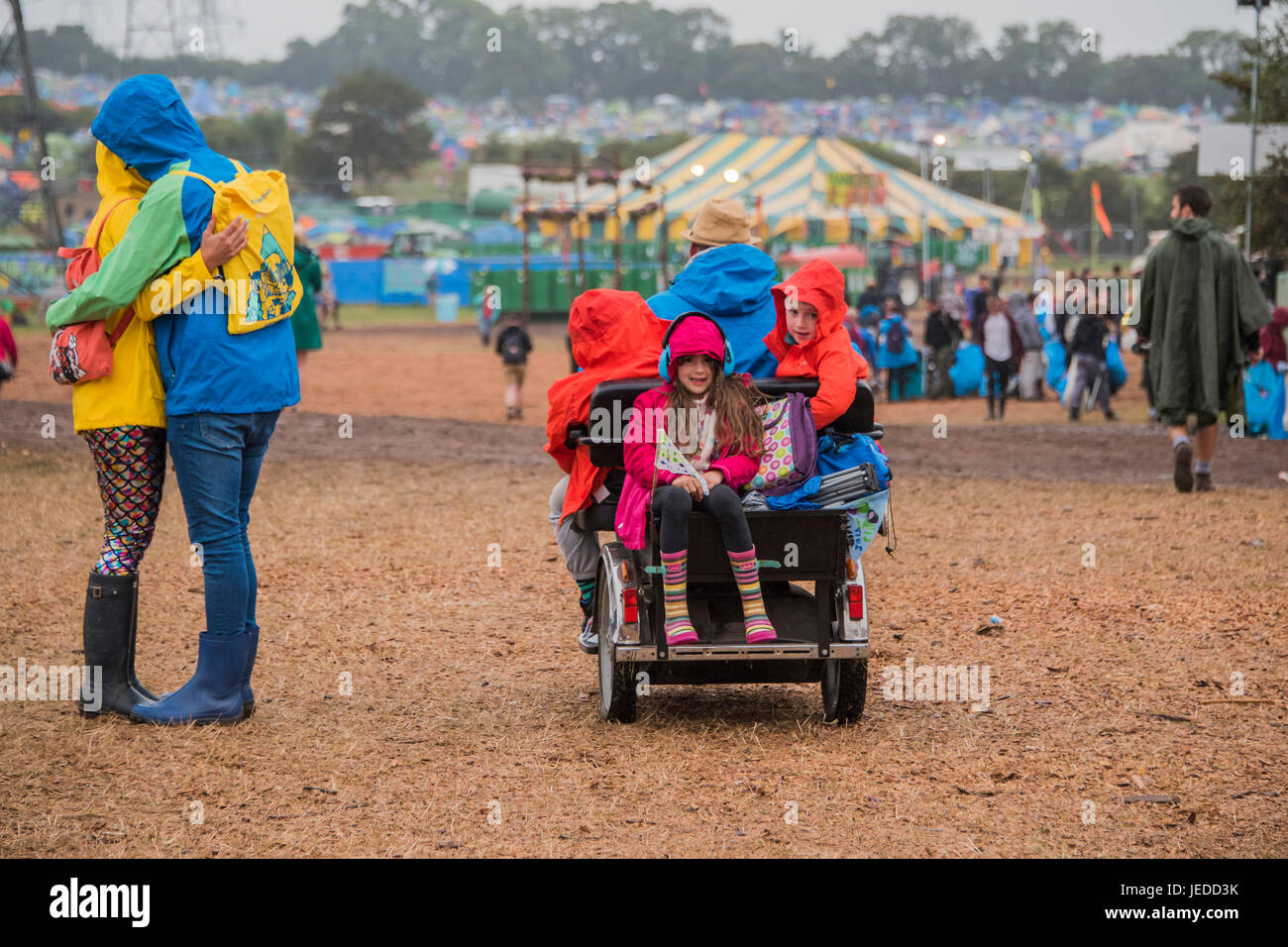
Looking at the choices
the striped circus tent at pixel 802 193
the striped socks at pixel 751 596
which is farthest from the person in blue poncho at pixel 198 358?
the striped circus tent at pixel 802 193

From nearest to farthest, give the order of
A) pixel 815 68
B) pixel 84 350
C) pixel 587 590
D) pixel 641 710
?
pixel 84 350
pixel 641 710
pixel 587 590
pixel 815 68

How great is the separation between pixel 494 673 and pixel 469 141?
133 m

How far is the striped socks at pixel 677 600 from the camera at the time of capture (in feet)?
15.4

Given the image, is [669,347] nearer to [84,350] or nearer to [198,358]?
[198,358]

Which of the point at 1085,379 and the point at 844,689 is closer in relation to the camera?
the point at 844,689

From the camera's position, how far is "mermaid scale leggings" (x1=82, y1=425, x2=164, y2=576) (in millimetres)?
4812

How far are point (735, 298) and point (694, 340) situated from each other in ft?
1.52

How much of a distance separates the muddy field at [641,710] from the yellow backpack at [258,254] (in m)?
1.40

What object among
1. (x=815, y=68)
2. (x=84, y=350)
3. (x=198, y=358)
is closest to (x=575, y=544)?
(x=198, y=358)

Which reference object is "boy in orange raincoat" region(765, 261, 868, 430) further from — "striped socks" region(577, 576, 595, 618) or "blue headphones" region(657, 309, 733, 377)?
"striped socks" region(577, 576, 595, 618)

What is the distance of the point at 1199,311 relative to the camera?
32.1 feet

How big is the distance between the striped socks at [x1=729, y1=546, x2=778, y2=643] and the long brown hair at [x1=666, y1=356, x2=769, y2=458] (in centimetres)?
35

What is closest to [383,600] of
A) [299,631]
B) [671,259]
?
[299,631]

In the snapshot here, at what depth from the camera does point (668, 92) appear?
198m
